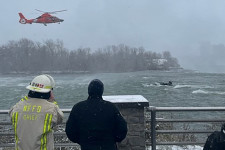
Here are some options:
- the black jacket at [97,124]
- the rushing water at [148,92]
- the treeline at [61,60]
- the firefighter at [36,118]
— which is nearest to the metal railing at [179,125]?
the black jacket at [97,124]

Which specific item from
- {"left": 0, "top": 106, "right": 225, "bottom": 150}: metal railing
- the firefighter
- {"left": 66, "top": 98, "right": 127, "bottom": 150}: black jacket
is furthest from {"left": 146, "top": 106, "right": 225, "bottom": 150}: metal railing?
the firefighter

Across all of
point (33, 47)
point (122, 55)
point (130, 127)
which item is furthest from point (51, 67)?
point (130, 127)

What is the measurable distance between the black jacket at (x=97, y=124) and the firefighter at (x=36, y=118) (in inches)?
9.9

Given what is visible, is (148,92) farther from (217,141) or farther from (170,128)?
(217,141)

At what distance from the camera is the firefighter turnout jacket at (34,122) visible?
2.97 meters

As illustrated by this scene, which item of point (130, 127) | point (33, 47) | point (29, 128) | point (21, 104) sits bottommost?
point (130, 127)

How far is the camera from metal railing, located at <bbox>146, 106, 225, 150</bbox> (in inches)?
185

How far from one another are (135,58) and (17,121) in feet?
349

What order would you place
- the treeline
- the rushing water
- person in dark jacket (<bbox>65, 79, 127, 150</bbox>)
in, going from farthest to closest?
the treeline → the rushing water → person in dark jacket (<bbox>65, 79, 127, 150</bbox>)

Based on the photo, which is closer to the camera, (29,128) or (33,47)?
(29,128)

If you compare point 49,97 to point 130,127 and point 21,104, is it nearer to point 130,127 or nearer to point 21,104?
point 21,104

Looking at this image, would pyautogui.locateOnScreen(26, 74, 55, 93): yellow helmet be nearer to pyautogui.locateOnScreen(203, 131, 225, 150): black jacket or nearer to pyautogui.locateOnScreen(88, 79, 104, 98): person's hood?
pyautogui.locateOnScreen(88, 79, 104, 98): person's hood

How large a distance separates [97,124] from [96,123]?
0.02 metres

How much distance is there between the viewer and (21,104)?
10.1 ft
